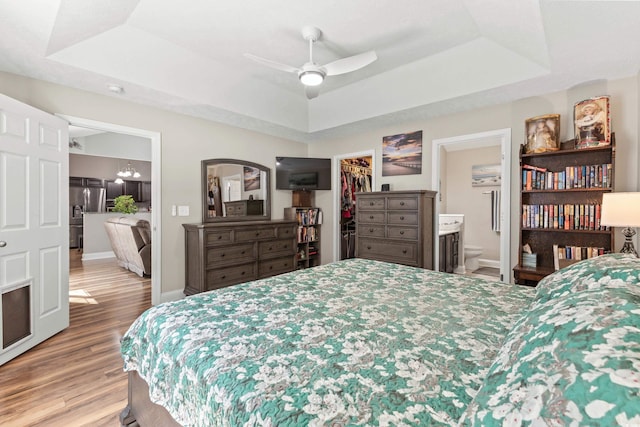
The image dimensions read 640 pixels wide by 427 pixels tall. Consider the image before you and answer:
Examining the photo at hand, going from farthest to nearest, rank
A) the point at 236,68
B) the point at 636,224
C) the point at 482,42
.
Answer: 1. the point at 236,68
2. the point at 482,42
3. the point at 636,224

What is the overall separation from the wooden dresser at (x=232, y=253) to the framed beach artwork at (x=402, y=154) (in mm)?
1745

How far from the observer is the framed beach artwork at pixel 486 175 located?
18.6ft

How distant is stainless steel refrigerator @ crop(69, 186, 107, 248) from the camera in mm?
7930

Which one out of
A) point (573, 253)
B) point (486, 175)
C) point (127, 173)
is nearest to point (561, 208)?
point (573, 253)

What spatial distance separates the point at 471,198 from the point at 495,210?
A: 49cm

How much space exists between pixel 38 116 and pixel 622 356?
3744 mm

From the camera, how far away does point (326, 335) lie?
1.20 m

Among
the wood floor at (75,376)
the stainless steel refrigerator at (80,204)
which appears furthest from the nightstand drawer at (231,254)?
the stainless steel refrigerator at (80,204)

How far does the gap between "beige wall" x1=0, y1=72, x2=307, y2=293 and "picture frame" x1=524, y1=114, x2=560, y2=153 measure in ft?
11.4

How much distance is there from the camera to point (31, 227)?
8.43ft

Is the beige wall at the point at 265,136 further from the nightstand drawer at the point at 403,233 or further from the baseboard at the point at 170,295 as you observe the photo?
the nightstand drawer at the point at 403,233

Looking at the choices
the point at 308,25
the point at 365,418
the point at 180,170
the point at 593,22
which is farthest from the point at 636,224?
the point at 180,170

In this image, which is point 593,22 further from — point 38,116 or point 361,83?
point 38,116

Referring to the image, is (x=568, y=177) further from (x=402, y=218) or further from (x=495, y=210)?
(x=495, y=210)
